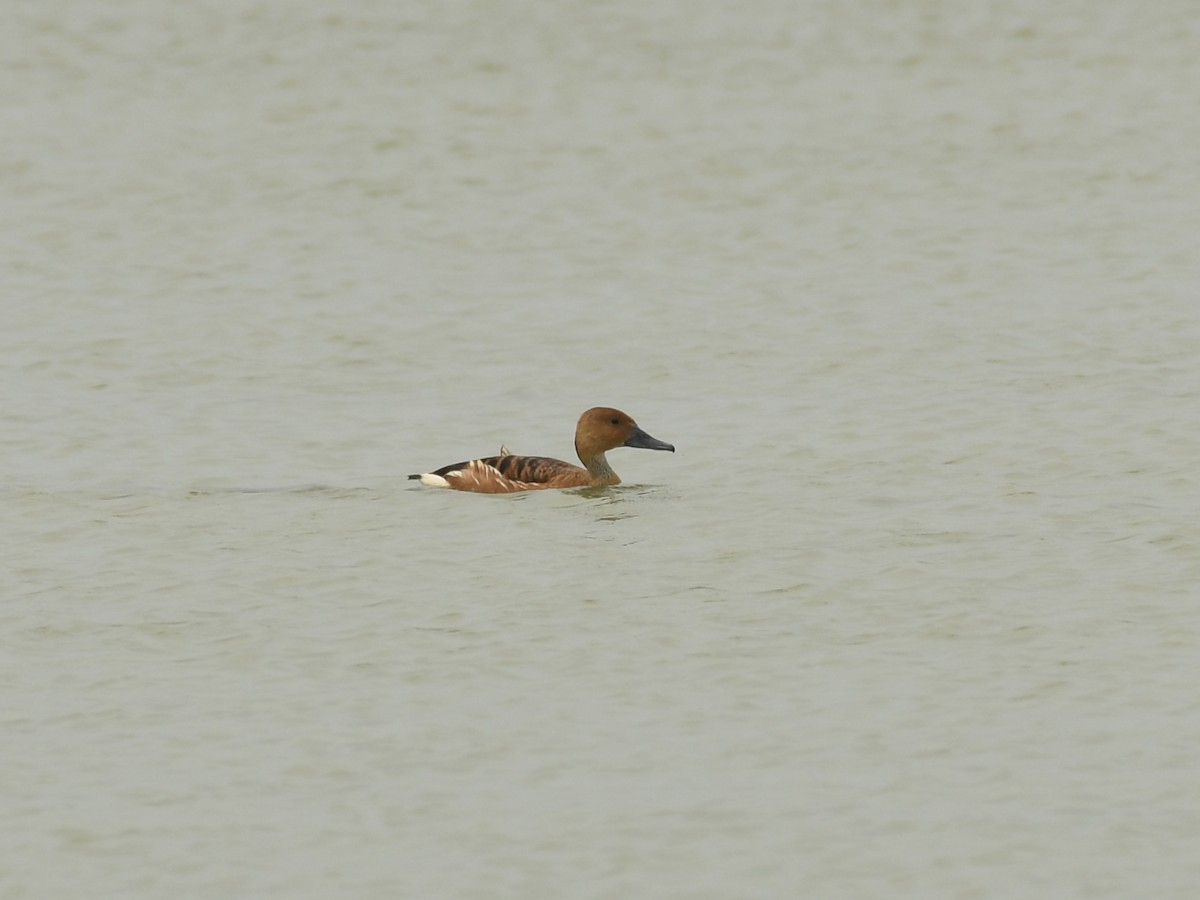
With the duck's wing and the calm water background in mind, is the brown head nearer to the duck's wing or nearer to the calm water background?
the duck's wing

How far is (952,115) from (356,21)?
9377 mm

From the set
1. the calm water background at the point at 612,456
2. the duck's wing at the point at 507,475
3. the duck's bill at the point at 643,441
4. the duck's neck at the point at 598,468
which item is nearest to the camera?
the calm water background at the point at 612,456

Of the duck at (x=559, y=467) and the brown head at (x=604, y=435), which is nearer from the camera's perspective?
the duck at (x=559, y=467)

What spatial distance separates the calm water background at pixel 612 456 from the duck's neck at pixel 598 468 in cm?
20

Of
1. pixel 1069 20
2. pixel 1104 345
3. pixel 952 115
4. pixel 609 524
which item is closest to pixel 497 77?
pixel 952 115

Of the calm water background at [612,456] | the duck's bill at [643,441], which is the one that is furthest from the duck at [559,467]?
the calm water background at [612,456]

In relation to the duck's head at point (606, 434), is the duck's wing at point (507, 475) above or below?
below

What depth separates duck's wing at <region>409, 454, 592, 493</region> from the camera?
1500 centimetres

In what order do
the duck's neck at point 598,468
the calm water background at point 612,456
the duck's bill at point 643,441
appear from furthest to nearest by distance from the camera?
the duck's neck at point 598,468 → the duck's bill at point 643,441 → the calm water background at point 612,456

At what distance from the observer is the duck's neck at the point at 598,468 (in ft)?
51.3

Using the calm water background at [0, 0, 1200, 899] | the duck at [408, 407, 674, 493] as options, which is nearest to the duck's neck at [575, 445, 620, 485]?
the duck at [408, 407, 674, 493]

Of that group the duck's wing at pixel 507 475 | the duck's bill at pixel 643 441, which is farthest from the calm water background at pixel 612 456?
the duck's bill at pixel 643 441

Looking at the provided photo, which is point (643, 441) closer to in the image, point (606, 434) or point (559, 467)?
point (606, 434)

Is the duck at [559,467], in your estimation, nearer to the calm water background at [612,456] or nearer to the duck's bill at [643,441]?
the duck's bill at [643,441]
